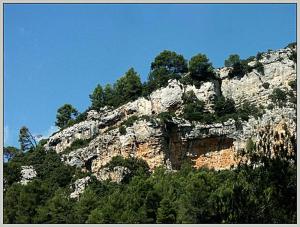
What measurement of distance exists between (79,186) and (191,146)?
42.5ft

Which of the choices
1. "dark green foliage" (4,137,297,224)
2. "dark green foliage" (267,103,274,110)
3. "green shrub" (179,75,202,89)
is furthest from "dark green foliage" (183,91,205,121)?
"dark green foliage" (267,103,274,110)

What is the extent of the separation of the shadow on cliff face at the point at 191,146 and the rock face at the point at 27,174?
14380mm

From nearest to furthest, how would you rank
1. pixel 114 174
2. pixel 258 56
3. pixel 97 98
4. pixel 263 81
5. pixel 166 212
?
pixel 166 212 < pixel 114 174 < pixel 263 81 < pixel 258 56 < pixel 97 98

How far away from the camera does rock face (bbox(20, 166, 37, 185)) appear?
60.8 metres

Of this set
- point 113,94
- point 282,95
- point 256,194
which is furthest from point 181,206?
point 113,94

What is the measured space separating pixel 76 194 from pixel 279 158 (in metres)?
34.3

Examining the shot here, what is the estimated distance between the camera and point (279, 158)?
22.6 m

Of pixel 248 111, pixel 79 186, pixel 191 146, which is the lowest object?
pixel 79 186

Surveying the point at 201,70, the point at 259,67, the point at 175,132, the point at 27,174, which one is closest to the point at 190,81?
the point at 201,70

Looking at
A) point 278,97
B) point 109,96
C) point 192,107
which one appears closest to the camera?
point 278,97

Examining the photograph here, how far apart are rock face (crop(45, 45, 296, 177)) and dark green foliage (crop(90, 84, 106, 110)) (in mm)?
8149

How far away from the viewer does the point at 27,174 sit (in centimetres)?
6184

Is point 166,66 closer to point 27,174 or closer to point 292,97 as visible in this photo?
point 292,97

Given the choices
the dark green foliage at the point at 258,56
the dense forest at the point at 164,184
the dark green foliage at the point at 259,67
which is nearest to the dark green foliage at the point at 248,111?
the dense forest at the point at 164,184
